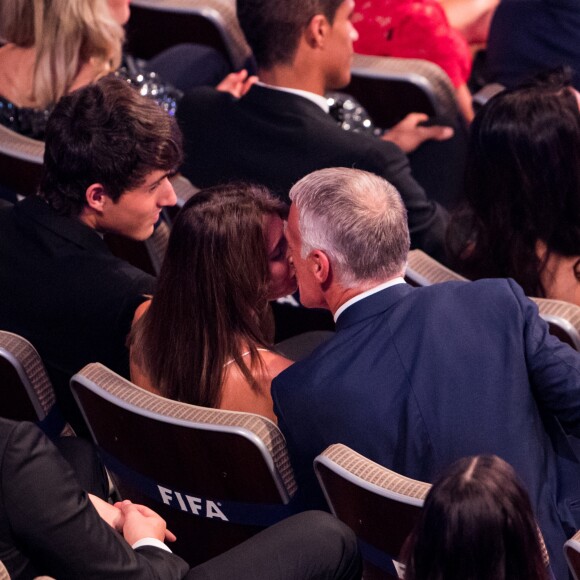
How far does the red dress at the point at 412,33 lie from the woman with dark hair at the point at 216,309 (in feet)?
5.90

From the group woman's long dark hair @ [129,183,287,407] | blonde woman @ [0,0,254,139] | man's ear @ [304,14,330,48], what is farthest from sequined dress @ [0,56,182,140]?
woman's long dark hair @ [129,183,287,407]

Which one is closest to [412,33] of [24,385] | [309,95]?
[309,95]

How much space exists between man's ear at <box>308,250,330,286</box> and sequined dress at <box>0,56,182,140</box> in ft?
4.09

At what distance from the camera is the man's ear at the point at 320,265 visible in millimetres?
2035

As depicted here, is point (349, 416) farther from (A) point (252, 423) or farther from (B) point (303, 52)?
(B) point (303, 52)

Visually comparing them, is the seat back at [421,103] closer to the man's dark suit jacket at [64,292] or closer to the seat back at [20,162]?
the seat back at [20,162]

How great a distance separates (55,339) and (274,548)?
2.69ft

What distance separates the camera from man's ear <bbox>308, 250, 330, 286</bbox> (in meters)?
2.04

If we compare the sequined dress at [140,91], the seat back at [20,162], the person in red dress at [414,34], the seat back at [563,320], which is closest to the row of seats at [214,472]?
the seat back at [563,320]

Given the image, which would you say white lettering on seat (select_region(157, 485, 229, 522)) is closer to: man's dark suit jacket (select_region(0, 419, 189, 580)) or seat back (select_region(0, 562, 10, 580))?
man's dark suit jacket (select_region(0, 419, 189, 580))

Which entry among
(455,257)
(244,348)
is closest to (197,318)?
(244,348)

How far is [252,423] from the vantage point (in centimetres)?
187

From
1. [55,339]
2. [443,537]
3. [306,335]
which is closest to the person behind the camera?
[443,537]

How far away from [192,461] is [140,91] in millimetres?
1789
